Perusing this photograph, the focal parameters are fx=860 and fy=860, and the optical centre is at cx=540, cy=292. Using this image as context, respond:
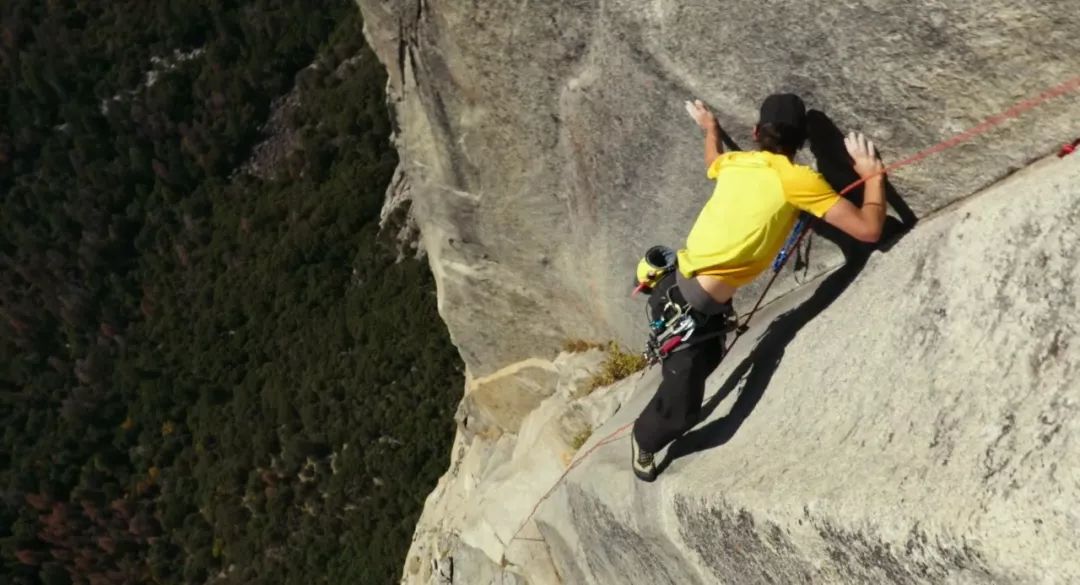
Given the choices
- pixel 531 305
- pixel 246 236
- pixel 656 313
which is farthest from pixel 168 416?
pixel 656 313

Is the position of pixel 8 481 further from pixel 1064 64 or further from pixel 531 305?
pixel 1064 64

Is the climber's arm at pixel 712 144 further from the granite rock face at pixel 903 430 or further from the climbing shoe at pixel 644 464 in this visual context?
the climbing shoe at pixel 644 464

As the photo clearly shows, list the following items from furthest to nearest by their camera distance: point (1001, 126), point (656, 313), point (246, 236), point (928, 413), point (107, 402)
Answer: point (107, 402) → point (246, 236) → point (656, 313) → point (1001, 126) → point (928, 413)

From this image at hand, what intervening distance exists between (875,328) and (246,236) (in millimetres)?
60709

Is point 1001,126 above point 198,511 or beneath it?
above

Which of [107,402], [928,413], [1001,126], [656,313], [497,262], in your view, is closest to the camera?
[928,413]

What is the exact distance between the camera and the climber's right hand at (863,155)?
567cm

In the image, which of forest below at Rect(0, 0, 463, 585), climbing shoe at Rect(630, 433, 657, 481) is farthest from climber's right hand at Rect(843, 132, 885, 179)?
forest below at Rect(0, 0, 463, 585)

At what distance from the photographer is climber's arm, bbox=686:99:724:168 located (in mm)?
6570

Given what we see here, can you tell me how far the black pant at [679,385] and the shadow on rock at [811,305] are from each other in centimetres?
27

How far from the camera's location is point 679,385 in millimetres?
6613

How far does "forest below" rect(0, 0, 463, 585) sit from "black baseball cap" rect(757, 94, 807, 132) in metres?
37.4

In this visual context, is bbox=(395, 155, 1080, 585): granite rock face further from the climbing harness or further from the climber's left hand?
the climber's left hand

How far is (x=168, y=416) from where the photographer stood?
2499 inches
